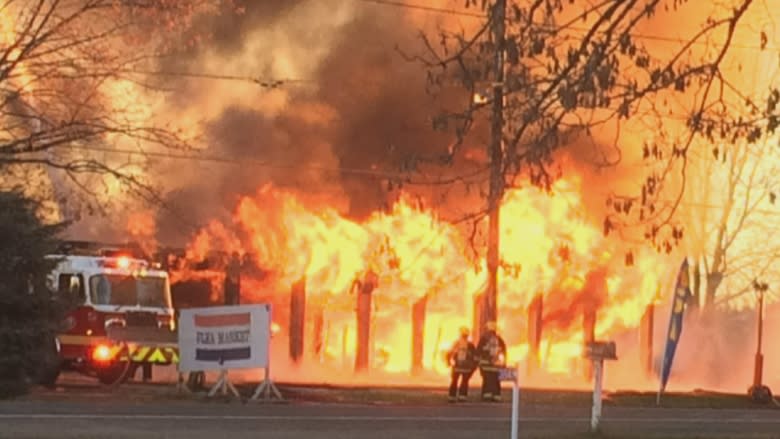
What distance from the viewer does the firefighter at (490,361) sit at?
25844 millimetres

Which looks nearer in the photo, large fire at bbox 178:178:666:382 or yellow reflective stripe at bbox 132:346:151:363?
yellow reflective stripe at bbox 132:346:151:363

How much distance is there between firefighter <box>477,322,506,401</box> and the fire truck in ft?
17.5

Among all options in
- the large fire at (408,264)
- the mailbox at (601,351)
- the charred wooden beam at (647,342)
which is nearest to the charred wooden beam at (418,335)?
the large fire at (408,264)

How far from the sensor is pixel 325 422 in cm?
1953

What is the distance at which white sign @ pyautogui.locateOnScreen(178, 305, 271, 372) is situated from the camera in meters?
23.3

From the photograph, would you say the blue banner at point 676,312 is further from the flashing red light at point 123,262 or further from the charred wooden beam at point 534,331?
the flashing red light at point 123,262

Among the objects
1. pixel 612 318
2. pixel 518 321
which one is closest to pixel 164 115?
pixel 518 321

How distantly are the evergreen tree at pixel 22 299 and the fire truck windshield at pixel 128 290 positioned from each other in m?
13.2

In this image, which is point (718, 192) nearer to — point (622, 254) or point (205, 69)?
point (622, 254)

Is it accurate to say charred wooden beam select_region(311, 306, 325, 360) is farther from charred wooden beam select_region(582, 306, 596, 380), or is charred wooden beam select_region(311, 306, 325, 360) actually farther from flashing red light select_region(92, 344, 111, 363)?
flashing red light select_region(92, 344, 111, 363)

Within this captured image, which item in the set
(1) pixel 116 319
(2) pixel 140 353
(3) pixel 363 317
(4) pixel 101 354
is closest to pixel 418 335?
(3) pixel 363 317

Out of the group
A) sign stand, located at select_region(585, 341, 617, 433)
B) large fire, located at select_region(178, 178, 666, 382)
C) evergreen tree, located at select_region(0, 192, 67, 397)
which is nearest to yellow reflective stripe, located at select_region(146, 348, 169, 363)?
large fire, located at select_region(178, 178, 666, 382)

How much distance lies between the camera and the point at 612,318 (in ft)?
125

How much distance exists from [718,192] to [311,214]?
12.2 metres
